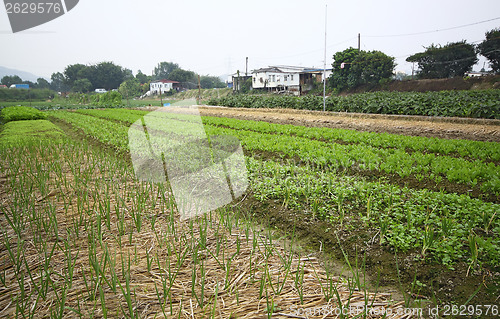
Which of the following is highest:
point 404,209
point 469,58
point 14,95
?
point 469,58

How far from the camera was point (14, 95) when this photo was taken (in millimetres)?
32281

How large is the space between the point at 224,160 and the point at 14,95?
37.0 metres

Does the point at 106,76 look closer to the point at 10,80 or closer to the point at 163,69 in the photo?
the point at 10,80

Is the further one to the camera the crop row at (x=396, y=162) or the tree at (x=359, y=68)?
the tree at (x=359, y=68)

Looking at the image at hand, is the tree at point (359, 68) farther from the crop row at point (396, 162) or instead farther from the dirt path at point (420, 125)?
the crop row at point (396, 162)

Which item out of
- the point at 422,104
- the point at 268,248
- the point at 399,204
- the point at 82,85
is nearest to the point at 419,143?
the point at 399,204

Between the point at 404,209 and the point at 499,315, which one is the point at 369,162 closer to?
the point at 404,209

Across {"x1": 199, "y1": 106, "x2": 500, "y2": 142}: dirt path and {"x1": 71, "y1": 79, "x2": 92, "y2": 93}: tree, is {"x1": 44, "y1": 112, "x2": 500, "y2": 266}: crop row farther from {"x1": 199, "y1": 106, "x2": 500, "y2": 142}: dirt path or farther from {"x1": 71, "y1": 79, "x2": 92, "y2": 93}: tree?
{"x1": 71, "y1": 79, "x2": 92, "y2": 93}: tree

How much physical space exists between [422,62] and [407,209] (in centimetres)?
3467

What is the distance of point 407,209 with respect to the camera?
3705 millimetres

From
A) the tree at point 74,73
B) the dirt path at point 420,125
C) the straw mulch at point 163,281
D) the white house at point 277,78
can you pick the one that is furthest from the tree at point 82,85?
the straw mulch at point 163,281

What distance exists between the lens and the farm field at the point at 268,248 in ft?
7.28

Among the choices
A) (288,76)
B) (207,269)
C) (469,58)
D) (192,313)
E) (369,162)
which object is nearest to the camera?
(192,313)

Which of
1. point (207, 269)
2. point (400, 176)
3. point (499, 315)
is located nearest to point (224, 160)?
point (400, 176)
